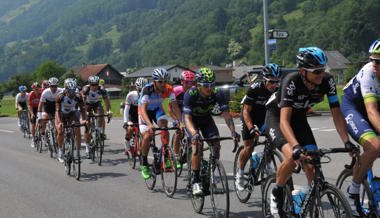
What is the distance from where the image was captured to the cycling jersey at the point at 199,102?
6922 mm

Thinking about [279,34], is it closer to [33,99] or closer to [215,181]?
[33,99]

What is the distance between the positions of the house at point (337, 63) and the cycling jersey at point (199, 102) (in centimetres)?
11469

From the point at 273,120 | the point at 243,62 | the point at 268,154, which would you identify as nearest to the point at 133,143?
the point at 268,154

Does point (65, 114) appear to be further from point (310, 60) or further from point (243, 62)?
point (243, 62)

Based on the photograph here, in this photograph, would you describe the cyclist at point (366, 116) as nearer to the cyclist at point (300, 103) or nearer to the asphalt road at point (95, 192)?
the cyclist at point (300, 103)

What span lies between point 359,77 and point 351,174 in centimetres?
100

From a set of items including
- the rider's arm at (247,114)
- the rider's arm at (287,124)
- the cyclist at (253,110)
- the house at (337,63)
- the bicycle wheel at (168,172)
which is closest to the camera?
the rider's arm at (287,124)

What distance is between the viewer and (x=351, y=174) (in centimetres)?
520

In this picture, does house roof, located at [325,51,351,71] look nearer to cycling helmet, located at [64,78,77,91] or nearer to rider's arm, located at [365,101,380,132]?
cycling helmet, located at [64,78,77,91]

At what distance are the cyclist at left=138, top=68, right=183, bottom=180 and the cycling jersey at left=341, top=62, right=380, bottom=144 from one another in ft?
11.4

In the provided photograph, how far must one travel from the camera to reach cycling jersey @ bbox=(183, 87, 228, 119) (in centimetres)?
692

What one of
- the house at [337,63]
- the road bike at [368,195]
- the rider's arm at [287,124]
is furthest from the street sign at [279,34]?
the house at [337,63]

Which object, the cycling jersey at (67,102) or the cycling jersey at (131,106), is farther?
the cycling jersey at (131,106)

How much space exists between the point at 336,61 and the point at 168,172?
11858cm
